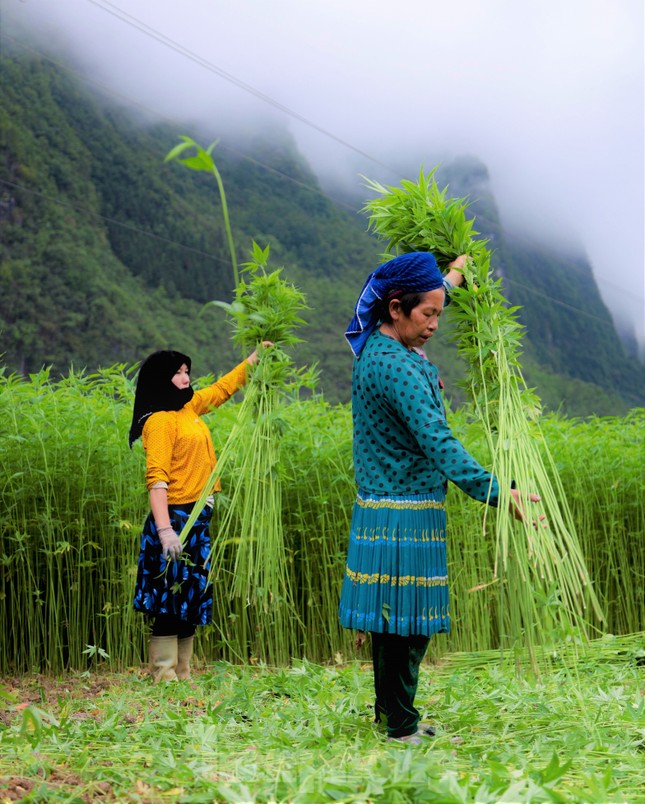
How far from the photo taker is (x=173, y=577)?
12.0 feet

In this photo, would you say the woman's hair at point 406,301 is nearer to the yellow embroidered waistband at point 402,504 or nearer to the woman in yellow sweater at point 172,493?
the yellow embroidered waistband at point 402,504

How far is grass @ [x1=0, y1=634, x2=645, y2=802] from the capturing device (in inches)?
71.8

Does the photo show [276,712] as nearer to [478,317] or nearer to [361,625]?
[361,625]

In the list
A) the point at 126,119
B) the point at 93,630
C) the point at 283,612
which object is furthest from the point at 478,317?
the point at 126,119

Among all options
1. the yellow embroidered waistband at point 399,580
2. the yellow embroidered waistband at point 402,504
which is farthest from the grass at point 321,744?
the yellow embroidered waistband at point 402,504

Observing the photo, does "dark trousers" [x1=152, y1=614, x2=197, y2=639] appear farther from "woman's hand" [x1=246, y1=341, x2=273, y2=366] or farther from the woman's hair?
the woman's hair

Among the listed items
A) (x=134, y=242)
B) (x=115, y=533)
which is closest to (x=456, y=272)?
(x=115, y=533)

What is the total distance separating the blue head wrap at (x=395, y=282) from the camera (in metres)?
2.39

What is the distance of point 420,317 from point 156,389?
1682 millimetres

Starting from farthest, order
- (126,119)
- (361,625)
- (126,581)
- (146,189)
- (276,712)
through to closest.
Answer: (126,119) → (146,189) → (126,581) → (276,712) → (361,625)

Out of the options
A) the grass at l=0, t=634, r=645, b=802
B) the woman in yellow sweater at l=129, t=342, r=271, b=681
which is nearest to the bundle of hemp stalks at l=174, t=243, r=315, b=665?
the woman in yellow sweater at l=129, t=342, r=271, b=681

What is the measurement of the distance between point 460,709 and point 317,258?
88.0 ft

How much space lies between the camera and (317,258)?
29000mm

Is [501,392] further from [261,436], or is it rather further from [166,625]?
[166,625]
